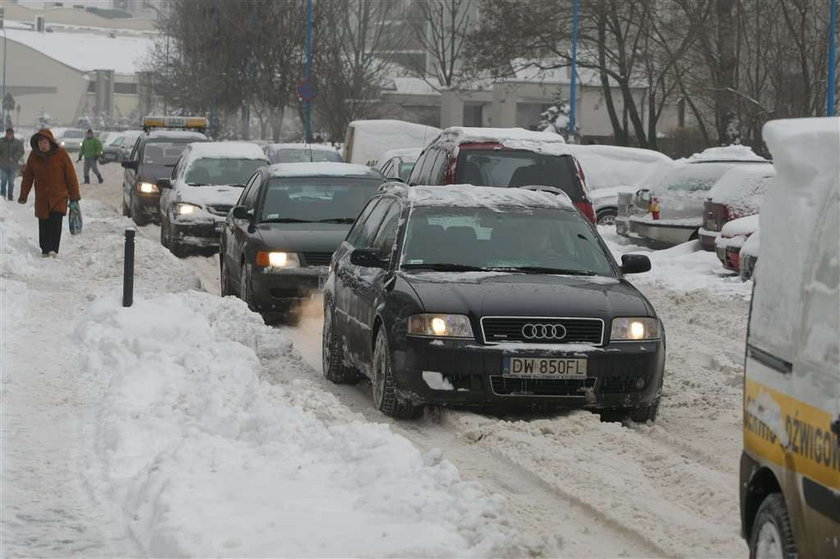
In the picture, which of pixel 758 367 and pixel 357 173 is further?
pixel 357 173

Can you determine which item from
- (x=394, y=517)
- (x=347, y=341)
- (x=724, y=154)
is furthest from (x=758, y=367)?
(x=724, y=154)

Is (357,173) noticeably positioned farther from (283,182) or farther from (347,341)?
(347,341)

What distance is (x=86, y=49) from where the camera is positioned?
542ft

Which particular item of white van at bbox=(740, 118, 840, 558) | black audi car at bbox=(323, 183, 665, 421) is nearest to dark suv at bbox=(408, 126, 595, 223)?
black audi car at bbox=(323, 183, 665, 421)

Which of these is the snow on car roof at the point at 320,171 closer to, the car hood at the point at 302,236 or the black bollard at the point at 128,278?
the car hood at the point at 302,236

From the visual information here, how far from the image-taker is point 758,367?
5.67 m

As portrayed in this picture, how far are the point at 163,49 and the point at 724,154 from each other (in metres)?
77.7

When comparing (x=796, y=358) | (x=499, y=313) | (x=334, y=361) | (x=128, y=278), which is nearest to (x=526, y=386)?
(x=499, y=313)

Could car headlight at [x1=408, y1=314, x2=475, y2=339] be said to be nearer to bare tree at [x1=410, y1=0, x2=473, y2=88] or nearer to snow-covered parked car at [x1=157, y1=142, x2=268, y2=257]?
snow-covered parked car at [x1=157, y1=142, x2=268, y2=257]

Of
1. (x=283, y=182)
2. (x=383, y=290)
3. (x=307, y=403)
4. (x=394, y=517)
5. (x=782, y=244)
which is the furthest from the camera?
(x=283, y=182)

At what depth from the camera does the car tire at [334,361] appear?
38.8ft

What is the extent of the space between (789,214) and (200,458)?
360 cm

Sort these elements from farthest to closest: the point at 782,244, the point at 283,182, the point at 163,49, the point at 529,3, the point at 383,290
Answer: the point at 163,49, the point at 529,3, the point at 283,182, the point at 383,290, the point at 782,244

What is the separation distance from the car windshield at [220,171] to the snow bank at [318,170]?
21.4 ft
